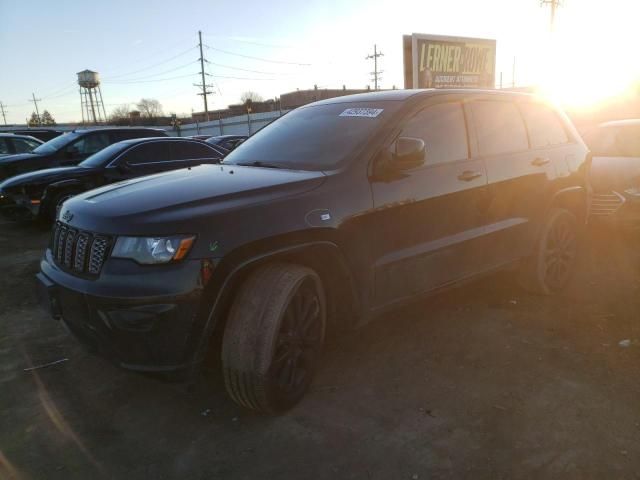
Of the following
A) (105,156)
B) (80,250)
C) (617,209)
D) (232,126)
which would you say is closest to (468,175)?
(80,250)

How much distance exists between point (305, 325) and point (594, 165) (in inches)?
224

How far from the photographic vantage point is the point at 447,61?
14.1 meters

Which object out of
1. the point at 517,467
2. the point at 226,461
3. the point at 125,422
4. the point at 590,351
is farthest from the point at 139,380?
the point at 590,351

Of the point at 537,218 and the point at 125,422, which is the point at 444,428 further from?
the point at 537,218

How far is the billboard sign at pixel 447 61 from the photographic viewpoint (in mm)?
13234

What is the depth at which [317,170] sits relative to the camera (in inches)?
121

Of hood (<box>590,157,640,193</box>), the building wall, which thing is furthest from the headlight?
the building wall

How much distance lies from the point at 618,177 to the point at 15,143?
42.0 feet

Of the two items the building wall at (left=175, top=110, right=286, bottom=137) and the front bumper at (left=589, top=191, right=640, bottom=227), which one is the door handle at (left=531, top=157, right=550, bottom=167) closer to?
the front bumper at (left=589, top=191, right=640, bottom=227)

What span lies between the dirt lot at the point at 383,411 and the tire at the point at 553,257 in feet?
1.25

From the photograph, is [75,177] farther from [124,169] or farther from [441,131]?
[441,131]

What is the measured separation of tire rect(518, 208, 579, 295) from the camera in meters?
4.38

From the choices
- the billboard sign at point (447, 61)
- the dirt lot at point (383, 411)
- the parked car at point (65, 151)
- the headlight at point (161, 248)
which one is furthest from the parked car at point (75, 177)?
the billboard sign at point (447, 61)

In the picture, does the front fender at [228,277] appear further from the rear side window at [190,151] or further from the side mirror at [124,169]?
the rear side window at [190,151]
